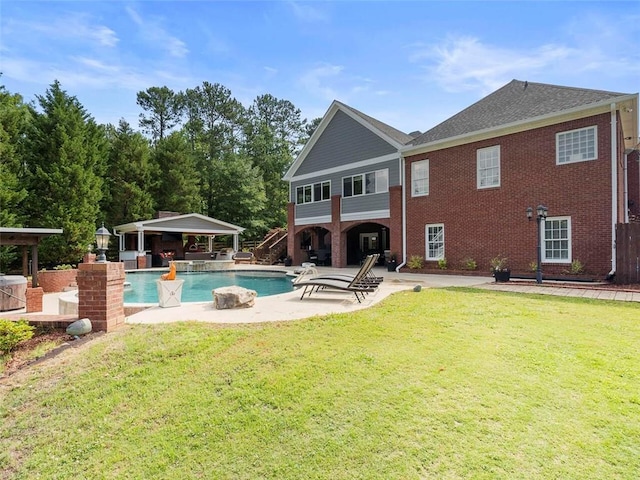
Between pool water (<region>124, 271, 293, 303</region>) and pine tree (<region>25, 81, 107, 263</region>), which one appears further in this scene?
pine tree (<region>25, 81, 107, 263</region>)

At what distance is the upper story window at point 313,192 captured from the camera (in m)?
20.6

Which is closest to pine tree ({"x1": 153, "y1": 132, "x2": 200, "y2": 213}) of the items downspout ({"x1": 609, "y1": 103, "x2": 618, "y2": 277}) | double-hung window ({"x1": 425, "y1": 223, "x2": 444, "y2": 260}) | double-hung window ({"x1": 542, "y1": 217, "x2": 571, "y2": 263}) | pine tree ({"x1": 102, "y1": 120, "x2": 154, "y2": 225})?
pine tree ({"x1": 102, "y1": 120, "x2": 154, "y2": 225})

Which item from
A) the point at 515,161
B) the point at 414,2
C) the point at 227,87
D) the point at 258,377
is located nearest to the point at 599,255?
the point at 515,161

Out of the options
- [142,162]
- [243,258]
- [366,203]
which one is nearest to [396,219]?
[366,203]

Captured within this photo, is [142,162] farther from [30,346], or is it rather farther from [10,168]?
[30,346]

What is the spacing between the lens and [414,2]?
393 inches

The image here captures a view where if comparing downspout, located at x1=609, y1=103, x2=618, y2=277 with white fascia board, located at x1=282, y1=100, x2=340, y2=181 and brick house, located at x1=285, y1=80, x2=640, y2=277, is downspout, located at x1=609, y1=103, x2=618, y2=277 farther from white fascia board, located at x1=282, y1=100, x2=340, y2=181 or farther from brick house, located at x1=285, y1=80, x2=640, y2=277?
white fascia board, located at x1=282, y1=100, x2=340, y2=181

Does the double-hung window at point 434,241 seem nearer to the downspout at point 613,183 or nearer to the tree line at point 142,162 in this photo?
the downspout at point 613,183

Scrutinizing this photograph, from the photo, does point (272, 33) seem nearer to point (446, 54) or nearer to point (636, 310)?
point (446, 54)

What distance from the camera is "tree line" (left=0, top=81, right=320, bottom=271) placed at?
18.8 m

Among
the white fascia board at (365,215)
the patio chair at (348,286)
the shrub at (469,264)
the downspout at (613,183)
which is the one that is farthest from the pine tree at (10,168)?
the downspout at (613,183)

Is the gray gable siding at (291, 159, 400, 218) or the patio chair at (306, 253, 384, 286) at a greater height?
the gray gable siding at (291, 159, 400, 218)

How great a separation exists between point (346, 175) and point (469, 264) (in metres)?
8.28

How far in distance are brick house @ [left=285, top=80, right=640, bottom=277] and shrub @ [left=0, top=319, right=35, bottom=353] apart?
46.6 ft
